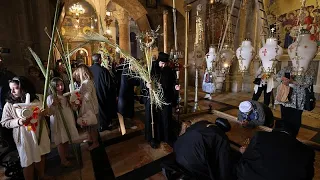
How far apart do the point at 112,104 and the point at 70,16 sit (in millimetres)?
21337

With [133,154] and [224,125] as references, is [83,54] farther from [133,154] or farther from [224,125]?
[224,125]

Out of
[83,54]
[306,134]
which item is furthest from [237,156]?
[83,54]

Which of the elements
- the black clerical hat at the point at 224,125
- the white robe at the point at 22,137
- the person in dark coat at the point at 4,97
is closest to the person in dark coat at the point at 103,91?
the person in dark coat at the point at 4,97

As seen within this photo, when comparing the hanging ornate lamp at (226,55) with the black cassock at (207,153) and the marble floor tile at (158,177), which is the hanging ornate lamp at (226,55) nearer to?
the black cassock at (207,153)

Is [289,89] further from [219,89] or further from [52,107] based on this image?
[219,89]

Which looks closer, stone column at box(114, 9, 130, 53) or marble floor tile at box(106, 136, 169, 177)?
marble floor tile at box(106, 136, 169, 177)

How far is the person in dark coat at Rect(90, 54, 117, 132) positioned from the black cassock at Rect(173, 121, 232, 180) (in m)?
2.72

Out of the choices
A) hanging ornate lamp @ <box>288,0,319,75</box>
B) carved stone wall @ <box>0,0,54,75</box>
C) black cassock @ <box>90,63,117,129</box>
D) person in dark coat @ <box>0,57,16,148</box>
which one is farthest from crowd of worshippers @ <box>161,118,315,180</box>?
carved stone wall @ <box>0,0,54,75</box>

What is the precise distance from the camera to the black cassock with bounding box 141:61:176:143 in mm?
3436

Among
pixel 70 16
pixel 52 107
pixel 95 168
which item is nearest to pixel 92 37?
pixel 52 107

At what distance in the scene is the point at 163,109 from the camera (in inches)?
137

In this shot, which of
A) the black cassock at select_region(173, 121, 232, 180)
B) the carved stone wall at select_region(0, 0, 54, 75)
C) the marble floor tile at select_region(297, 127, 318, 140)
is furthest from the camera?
the carved stone wall at select_region(0, 0, 54, 75)

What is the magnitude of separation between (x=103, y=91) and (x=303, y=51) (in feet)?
12.2

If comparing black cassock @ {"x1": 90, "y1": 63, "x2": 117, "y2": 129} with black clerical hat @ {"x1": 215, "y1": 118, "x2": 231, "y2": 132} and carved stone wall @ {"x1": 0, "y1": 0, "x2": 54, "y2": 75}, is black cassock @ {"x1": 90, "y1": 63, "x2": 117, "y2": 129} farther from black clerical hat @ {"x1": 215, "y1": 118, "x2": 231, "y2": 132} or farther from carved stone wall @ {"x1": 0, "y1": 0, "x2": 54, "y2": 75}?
black clerical hat @ {"x1": 215, "y1": 118, "x2": 231, "y2": 132}
